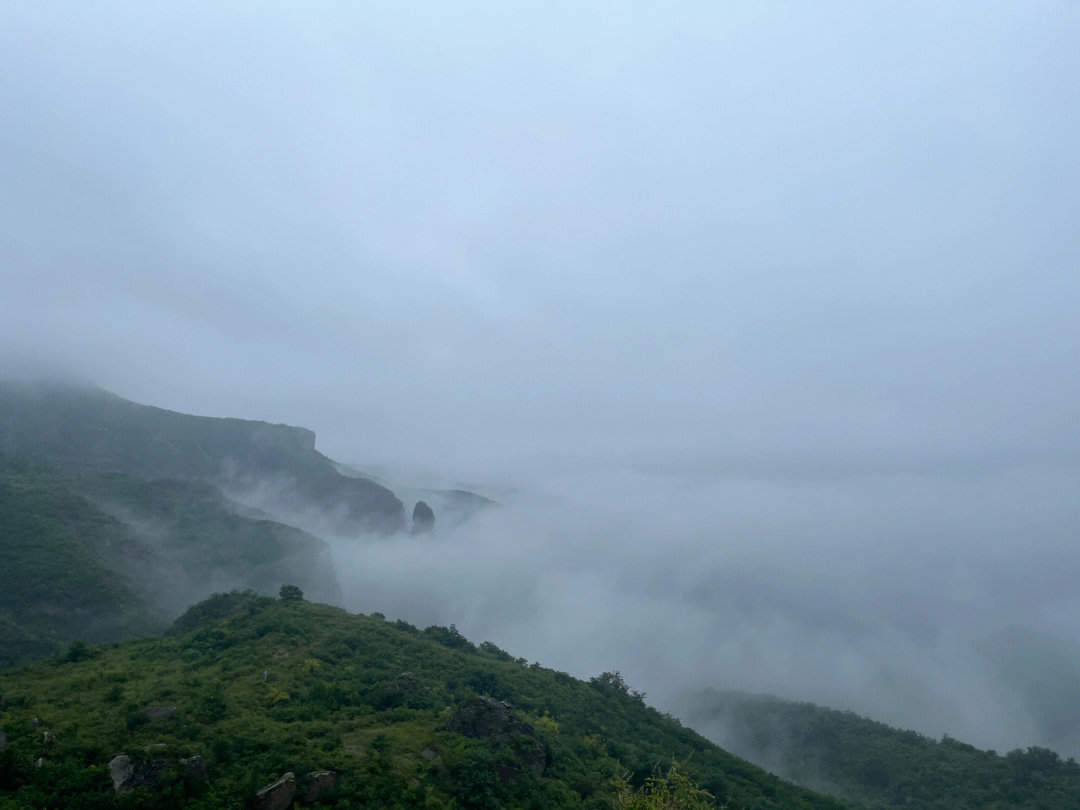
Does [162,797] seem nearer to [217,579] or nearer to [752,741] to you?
[752,741]

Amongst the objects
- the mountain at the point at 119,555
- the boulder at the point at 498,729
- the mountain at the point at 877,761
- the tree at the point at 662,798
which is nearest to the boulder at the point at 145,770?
the boulder at the point at 498,729

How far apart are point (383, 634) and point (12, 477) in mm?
109664

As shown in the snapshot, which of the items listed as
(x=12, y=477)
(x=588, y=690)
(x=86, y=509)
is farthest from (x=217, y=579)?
(x=588, y=690)

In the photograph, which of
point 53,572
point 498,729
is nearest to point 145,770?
point 498,729

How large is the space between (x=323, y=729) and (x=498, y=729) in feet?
33.3

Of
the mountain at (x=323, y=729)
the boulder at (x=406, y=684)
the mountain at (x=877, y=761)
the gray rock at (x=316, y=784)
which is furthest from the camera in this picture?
the mountain at (x=877, y=761)

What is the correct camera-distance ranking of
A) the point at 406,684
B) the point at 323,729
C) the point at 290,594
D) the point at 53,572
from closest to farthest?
the point at 323,729 < the point at 406,684 < the point at 290,594 < the point at 53,572

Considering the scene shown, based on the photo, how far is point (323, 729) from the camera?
36.2m

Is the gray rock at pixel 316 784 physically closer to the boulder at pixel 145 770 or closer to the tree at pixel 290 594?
the boulder at pixel 145 770

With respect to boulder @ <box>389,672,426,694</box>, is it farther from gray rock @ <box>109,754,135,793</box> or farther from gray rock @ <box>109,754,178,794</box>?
gray rock @ <box>109,754,135,793</box>

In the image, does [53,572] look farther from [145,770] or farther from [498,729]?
[498,729]

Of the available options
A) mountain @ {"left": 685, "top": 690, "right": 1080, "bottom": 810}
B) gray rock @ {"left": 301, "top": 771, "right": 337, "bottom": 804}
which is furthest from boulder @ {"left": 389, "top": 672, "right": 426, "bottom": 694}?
mountain @ {"left": 685, "top": 690, "right": 1080, "bottom": 810}

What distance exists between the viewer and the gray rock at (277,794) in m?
26.9

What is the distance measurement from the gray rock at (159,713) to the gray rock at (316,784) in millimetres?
11970
